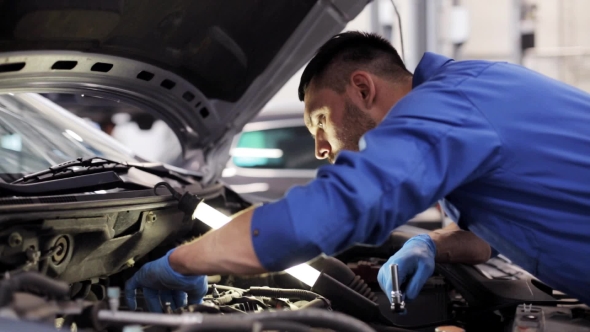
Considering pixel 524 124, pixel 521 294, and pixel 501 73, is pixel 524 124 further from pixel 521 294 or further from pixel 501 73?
pixel 521 294

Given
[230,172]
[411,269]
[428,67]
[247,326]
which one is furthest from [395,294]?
[230,172]

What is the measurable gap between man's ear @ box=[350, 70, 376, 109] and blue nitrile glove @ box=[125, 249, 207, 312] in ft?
1.99

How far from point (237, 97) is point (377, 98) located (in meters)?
0.91

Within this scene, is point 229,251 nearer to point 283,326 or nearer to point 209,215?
point 283,326

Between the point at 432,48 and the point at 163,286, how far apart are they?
14.4 ft

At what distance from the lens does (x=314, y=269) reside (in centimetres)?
226

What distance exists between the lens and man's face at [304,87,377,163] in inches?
75.6

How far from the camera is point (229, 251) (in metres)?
1.51

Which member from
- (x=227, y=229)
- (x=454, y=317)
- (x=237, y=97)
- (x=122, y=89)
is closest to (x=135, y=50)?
(x=122, y=89)

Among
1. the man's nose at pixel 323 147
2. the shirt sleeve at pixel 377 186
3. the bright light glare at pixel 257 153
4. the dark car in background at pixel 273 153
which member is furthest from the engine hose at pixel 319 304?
the bright light glare at pixel 257 153

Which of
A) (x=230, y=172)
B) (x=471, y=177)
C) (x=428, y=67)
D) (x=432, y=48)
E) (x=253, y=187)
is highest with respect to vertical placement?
(x=432, y=48)

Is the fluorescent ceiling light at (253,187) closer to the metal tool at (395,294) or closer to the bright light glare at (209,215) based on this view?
the bright light glare at (209,215)

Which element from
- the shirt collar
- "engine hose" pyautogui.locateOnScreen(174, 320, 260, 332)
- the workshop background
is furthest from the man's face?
the workshop background

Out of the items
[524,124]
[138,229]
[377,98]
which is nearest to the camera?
[524,124]
